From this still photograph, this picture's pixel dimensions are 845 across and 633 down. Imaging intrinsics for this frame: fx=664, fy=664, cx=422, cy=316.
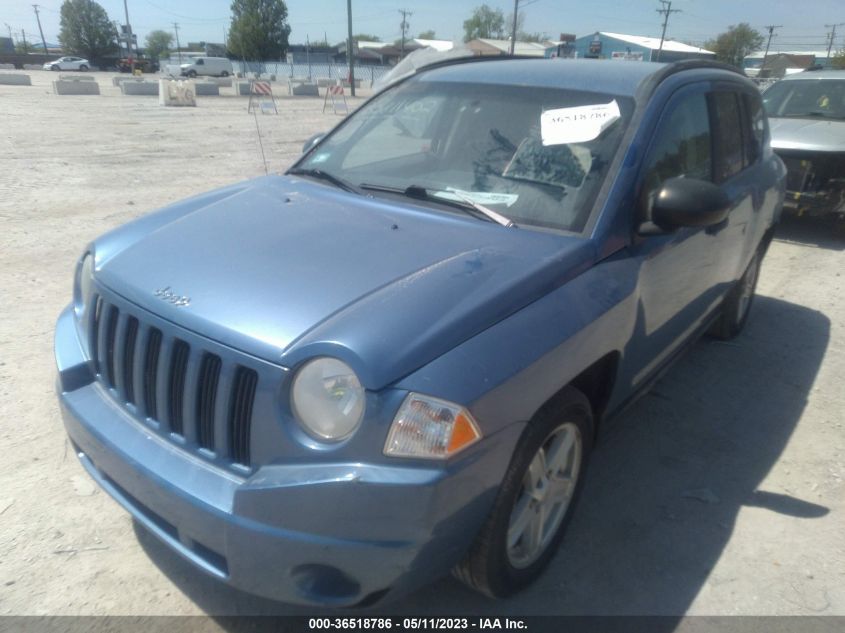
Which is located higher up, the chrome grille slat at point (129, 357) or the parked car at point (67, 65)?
the chrome grille slat at point (129, 357)

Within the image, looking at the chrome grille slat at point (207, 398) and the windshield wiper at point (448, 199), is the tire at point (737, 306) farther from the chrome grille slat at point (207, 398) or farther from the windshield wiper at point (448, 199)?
the chrome grille slat at point (207, 398)

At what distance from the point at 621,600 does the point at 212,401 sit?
1.67 meters

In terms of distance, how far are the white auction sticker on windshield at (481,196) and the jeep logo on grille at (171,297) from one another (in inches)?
47.5

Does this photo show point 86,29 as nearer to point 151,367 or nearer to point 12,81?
point 12,81

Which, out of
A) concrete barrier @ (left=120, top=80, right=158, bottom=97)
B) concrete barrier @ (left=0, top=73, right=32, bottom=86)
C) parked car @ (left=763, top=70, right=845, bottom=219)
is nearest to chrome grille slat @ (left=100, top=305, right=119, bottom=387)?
parked car @ (left=763, top=70, right=845, bottom=219)

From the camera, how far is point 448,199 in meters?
2.84

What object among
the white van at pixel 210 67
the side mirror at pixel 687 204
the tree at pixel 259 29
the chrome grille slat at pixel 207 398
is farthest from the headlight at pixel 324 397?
the tree at pixel 259 29

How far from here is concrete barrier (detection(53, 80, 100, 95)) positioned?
28328mm

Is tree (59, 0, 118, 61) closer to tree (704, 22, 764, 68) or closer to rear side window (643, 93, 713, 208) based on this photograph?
tree (704, 22, 764, 68)

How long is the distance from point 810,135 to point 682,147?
5.67m

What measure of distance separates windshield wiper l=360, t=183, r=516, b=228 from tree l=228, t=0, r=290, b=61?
79.8m

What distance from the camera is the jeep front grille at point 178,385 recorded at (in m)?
1.94

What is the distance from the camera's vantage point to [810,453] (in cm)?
353

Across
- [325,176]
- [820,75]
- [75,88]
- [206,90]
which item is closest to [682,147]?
[325,176]
